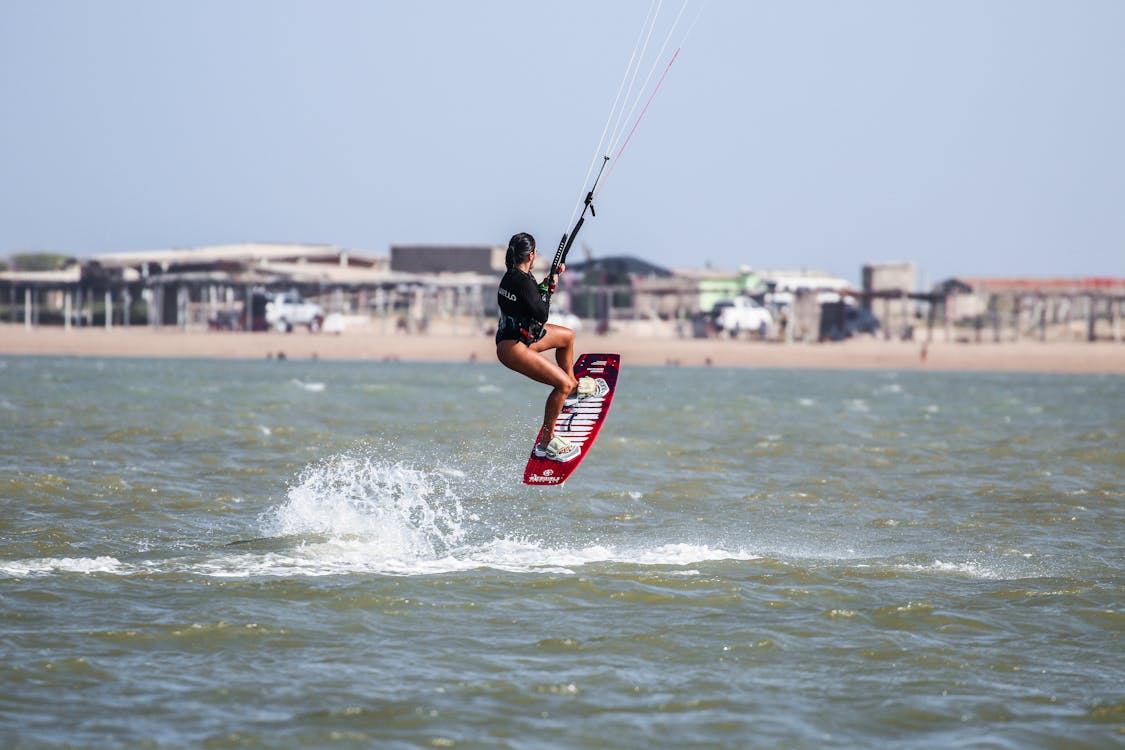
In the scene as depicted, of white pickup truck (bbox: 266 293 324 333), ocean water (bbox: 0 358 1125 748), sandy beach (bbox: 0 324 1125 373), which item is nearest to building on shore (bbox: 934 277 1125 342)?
sandy beach (bbox: 0 324 1125 373)

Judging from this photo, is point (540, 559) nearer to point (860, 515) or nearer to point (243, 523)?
point (243, 523)

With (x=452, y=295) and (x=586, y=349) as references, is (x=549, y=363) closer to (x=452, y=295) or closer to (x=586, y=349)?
(x=586, y=349)

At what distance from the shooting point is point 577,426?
509 inches

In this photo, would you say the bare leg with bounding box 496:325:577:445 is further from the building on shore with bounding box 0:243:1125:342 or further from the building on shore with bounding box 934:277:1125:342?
the building on shore with bounding box 934:277:1125:342

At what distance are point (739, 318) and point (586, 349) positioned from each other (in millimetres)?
8352

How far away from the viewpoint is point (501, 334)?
11.8 meters

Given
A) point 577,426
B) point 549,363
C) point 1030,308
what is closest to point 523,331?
point 549,363

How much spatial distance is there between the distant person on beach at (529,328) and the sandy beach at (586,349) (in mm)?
44651

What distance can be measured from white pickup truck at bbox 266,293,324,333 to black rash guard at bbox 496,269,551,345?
51.9 meters

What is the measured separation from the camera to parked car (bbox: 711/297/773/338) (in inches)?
2488

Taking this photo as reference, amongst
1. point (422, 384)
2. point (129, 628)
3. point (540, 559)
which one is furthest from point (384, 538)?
point (422, 384)

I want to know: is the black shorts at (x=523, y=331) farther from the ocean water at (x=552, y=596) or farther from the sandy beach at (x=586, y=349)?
the sandy beach at (x=586, y=349)

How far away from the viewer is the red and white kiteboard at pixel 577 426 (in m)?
12.8

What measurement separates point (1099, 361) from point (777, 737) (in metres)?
58.0
